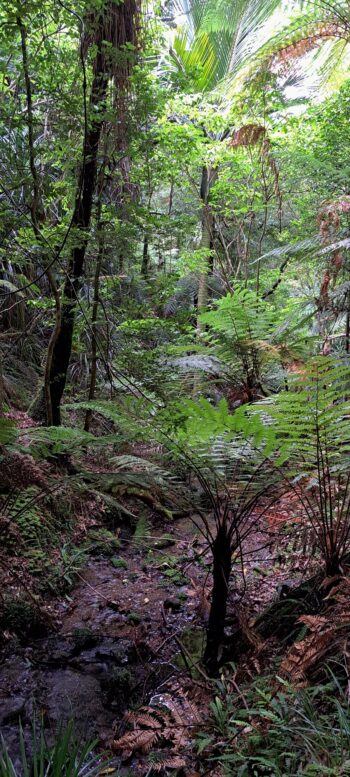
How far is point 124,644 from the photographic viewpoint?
2.53 m

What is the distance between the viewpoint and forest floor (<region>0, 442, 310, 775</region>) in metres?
2.00

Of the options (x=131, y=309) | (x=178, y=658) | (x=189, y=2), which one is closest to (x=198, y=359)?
(x=131, y=309)

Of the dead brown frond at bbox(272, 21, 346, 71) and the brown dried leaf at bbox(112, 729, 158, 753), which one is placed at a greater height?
the dead brown frond at bbox(272, 21, 346, 71)

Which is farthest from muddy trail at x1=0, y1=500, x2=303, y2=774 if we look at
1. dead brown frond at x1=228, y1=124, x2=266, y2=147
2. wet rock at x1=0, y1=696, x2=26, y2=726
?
dead brown frond at x1=228, y1=124, x2=266, y2=147

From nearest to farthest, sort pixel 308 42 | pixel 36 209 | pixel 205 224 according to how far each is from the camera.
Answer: pixel 36 209 < pixel 308 42 < pixel 205 224

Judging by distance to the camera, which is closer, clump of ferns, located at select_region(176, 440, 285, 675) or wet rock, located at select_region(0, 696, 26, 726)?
wet rock, located at select_region(0, 696, 26, 726)

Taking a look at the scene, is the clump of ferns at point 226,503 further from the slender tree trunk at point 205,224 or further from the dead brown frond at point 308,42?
the slender tree trunk at point 205,224

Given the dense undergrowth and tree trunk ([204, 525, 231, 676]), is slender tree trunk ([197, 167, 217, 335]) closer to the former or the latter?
the dense undergrowth

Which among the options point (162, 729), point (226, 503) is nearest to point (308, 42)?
point (226, 503)

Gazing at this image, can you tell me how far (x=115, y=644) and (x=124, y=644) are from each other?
0.15 feet

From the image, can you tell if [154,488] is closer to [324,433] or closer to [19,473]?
[19,473]

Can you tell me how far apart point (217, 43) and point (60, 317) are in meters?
7.25

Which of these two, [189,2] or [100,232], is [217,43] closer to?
[189,2]

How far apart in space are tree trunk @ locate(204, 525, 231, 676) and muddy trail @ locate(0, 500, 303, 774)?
9 cm
